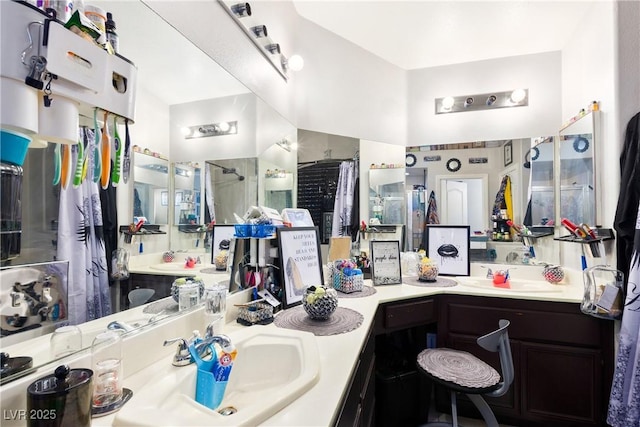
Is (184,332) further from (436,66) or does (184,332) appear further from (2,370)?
(436,66)

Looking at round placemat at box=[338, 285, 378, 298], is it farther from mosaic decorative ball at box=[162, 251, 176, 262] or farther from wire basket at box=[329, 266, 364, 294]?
mosaic decorative ball at box=[162, 251, 176, 262]

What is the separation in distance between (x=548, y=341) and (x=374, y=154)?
5.78 feet

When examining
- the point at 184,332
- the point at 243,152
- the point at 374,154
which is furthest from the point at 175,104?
the point at 374,154

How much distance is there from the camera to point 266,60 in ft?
6.67

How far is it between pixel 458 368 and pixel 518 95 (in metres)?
2.11

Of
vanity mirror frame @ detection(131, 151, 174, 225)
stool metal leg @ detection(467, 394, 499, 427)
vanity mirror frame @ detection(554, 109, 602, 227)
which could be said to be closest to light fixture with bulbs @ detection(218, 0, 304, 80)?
vanity mirror frame @ detection(131, 151, 174, 225)

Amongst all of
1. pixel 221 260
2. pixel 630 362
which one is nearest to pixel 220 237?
pixel 221 260

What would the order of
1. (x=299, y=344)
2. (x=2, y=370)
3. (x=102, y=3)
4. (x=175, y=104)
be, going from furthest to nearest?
(x=175, y=104) → (x=299, y=344) → (x=102, y=3) → (x=2, y=370)

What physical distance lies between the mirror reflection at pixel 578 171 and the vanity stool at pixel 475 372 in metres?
1.15

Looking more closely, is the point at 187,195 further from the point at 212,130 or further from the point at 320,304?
the point at 320,304

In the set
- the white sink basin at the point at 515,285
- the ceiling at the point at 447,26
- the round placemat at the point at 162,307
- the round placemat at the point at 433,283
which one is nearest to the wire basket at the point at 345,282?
the round placemat at the point at 433,283

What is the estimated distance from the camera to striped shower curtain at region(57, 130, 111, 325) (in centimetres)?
79

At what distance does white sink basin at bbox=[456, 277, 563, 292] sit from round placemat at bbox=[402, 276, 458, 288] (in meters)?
0.08

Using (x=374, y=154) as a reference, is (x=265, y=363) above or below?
below
